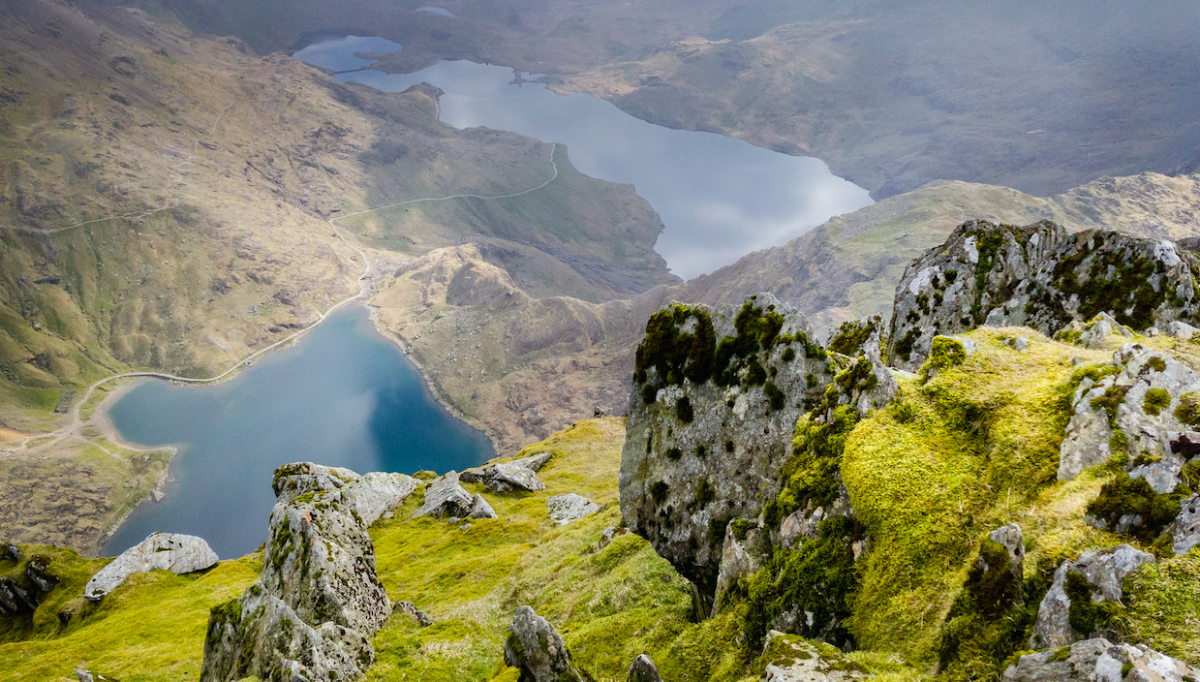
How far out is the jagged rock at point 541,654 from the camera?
1460 centimetres

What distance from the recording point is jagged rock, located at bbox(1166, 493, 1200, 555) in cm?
789

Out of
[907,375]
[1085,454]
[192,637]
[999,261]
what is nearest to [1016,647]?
[1085,454]

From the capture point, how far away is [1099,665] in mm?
6746

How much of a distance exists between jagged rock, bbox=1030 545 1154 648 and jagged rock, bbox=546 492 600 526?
4573 centimetres

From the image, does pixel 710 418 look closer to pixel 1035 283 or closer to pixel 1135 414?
pixel 1135 414

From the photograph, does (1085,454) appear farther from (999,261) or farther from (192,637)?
(192,637)

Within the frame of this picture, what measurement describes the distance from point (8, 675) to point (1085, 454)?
55.5 meters

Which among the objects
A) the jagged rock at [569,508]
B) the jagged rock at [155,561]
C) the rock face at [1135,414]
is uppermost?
the rock face at [1135,414]

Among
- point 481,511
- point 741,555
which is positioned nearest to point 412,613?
point 741,555

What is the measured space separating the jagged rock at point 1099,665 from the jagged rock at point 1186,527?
2176mm

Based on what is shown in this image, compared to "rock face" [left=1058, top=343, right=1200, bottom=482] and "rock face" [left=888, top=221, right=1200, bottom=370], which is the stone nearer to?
"rock face" [left=1058, top=343, right=1200, bottom=482]

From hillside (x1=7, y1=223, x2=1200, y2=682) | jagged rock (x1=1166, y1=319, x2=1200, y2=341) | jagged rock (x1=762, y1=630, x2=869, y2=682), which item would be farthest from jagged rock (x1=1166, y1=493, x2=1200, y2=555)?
jagged rock (x1=1166, y1=319, x2=1200, y2=341)

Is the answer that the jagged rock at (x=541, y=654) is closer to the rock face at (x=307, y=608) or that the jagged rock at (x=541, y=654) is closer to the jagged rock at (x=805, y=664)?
the jagged rock at (x=805, y=664)

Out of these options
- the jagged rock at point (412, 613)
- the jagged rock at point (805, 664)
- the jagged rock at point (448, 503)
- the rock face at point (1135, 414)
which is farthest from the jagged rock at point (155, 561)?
the rock face at point (1135, 414)
